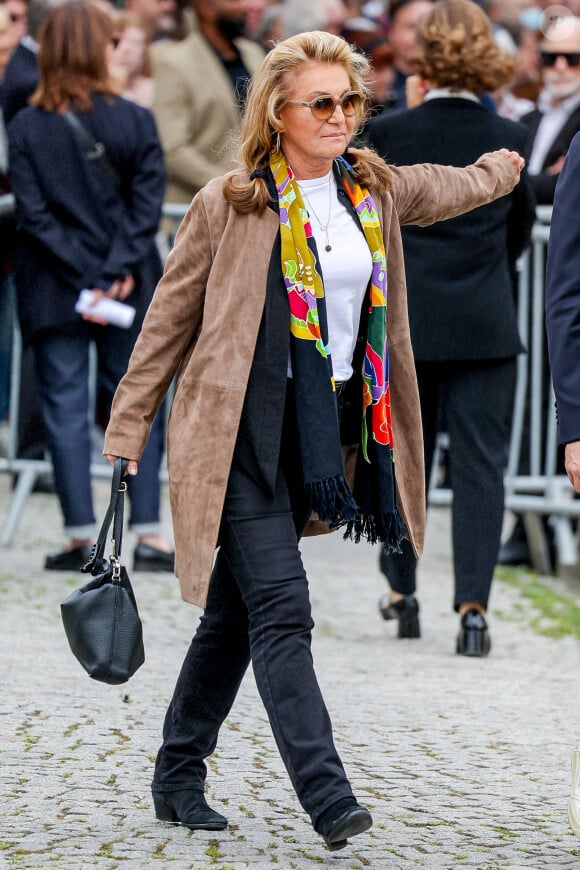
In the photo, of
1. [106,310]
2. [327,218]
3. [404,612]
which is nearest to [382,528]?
[327,218]

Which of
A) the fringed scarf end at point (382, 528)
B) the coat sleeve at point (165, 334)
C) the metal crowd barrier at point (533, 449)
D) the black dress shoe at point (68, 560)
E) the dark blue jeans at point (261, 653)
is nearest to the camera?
the dark blue jeans at point (261, 653)

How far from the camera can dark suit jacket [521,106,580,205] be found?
8.38 metres

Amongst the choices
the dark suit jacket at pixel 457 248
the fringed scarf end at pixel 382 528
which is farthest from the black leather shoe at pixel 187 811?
the dark suit jacket at pixel 457 248

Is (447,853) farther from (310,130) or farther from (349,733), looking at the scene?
(310,130)

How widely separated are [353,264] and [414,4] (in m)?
7.91

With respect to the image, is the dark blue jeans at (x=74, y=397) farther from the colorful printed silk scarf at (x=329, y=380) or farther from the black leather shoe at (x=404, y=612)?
the colorful printed silk scarf at (x=329, y=380)

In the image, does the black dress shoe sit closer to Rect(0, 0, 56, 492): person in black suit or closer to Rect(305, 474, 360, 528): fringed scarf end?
Rect(0, 0, 56, 492): person in black suit

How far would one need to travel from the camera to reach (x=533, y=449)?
27.7ft

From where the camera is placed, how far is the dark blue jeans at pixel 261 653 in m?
3.79

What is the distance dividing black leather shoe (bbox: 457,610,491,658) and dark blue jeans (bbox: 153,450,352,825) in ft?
8.05

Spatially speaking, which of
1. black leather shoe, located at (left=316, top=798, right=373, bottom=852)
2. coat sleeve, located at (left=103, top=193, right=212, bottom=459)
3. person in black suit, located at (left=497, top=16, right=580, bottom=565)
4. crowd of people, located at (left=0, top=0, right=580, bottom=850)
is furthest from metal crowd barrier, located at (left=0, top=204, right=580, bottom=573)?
black leather shoe, located at (left=316, top=798, right=373, bottom=852)

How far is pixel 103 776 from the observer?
4539mm

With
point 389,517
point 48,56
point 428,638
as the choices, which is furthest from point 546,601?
point 389,517

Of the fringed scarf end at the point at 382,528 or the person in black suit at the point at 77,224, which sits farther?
the person in black suit at the point at 77,224
